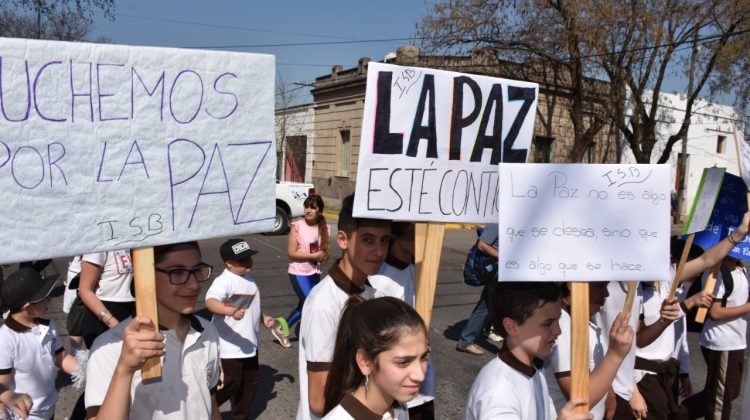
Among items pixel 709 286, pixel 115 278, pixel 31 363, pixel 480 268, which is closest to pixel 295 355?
pixel 480 268

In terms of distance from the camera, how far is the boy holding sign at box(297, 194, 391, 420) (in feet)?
7.86

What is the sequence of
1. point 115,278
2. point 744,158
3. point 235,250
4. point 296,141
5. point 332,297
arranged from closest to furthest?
point 332,297 → point 744,158 → point 115,278 → point 235,250 → point 296,141

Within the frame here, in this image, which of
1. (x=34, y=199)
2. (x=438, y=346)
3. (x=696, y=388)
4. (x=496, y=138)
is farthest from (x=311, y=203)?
(x=34, y=199)

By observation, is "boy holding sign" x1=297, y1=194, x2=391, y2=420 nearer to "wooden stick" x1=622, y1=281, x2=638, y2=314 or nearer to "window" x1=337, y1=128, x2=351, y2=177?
"wooden stick" x1=622, y1=281, x2=638, y2=314

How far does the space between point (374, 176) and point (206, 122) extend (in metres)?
0.87

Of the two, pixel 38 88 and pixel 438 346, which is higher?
pixel 38 88

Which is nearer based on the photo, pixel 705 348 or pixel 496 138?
pixel 496 138

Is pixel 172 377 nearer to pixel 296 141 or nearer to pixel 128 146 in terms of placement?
pixel 128 146

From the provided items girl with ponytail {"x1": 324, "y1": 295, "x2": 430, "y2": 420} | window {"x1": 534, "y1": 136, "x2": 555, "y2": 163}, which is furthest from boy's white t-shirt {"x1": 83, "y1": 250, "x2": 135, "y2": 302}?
window {"x1": 534, "y1": 136, "x2": 555, "y2": 163}

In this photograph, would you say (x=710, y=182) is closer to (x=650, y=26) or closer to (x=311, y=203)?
(x=311, y=203)

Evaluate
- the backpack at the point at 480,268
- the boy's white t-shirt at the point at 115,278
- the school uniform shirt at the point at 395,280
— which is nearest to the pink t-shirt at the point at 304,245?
the backpack at the point at 480,268

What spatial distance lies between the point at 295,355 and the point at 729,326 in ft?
13.0

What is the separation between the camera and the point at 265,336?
679 cm

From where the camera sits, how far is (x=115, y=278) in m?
4.37
